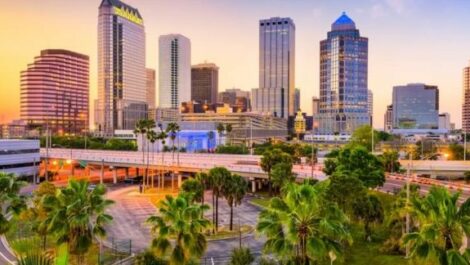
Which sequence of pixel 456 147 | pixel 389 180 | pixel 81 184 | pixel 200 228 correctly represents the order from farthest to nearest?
1. pixel 456 147
2. pixel 389 180
3. pixel 81 184
4. pixel 200 228

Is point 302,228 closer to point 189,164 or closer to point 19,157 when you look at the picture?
point 189,164

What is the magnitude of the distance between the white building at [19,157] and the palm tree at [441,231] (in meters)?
106

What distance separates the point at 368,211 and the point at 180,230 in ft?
80.8

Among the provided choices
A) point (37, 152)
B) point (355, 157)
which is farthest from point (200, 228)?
point (37, 152)

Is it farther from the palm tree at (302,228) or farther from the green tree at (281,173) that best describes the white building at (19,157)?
the palm tree at (302,228)

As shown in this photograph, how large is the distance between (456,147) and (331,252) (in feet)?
443

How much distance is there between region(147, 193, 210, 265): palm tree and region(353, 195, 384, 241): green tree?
21.2 meters

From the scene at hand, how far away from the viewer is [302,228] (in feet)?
80.9

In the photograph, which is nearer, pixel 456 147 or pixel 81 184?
pixel 81 184

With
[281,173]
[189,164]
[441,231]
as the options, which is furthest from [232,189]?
[189,164]

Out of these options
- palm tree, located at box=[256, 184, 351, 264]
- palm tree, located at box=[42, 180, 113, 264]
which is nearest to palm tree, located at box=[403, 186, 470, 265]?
palm tree, located at box=[256, 184, 351, 264]

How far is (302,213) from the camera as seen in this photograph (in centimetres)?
2489

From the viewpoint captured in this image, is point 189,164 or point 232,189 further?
point 189,164

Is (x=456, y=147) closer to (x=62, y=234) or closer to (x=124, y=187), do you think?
(x=124, y=187)
